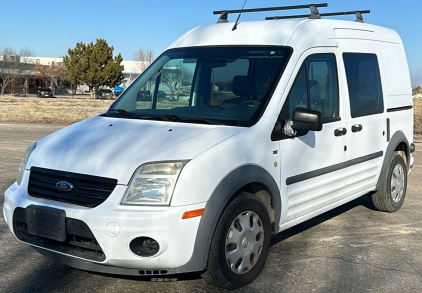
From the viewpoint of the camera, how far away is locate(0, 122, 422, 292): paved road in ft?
13.4

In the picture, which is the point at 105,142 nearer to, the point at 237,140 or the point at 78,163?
the point at 78,163

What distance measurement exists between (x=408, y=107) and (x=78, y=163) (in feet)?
15.4

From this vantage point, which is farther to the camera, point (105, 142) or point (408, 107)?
point (408, 107)

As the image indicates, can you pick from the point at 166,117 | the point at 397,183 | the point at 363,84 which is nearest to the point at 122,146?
the point at 166,117

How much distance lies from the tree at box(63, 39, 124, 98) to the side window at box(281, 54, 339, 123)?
194ft

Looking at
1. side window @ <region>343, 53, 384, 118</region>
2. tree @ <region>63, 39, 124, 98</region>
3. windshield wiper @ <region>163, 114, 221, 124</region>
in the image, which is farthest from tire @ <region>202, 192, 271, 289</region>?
tree @ <region>63, 39, 124, 98</region>

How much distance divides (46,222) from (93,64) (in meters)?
60.5

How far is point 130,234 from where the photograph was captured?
11.4 ft

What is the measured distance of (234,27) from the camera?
5.02 meters

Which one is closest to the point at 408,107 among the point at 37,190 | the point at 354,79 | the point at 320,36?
the point at 354,79

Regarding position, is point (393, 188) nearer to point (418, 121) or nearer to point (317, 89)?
point (317, 89)

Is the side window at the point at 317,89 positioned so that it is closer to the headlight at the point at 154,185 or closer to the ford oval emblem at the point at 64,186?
the headlight at the point at 154,185

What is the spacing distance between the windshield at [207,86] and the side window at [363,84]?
1.13m

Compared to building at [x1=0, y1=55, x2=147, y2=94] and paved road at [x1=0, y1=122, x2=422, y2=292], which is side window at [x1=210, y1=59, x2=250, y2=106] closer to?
A: paved road at [x1=0, y1=122, x2=422, y2=292]
